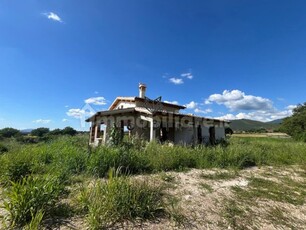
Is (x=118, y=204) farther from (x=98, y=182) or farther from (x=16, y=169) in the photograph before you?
(x=16, y=169)

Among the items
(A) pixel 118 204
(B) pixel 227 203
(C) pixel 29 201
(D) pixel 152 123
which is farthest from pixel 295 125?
(C) pixel 29 201

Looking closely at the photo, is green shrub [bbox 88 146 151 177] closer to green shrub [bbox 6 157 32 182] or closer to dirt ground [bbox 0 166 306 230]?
dirt ground [bbox 0 166 306 230]

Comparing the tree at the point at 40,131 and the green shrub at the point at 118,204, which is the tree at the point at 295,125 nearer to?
the green shrub at the point at 118,204

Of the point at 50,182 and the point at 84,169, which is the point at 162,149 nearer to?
the point at 84,169

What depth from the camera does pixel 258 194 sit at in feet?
14.9

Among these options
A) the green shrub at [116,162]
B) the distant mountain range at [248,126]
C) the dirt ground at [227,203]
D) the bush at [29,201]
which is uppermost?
the distant mountain range at [248,126]

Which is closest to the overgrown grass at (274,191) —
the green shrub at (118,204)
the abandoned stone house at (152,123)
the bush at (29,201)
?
the green shrub at (118,204)

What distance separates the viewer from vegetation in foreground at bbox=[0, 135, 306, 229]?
2.92m

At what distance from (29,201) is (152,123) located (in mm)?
7681

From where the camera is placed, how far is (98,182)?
11.3ft

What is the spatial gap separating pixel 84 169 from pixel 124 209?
2.85 meters

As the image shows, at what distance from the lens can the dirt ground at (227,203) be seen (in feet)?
10.2

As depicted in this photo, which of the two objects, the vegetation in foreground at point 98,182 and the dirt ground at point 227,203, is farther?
the dirt ground at point 227,203

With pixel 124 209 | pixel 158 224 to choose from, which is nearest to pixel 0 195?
pixel 124 209
